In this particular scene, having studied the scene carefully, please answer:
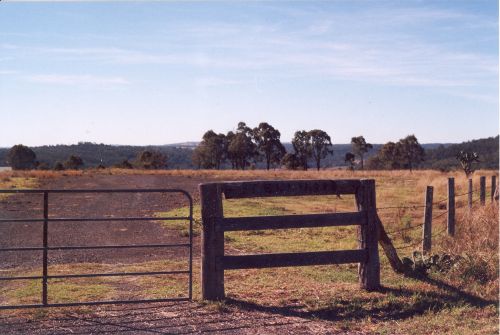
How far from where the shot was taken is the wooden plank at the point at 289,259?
7098 mm

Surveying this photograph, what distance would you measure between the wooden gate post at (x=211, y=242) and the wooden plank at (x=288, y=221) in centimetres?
12

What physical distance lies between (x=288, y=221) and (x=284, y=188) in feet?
1.45

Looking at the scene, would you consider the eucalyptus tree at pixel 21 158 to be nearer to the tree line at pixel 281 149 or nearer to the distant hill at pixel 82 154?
the distant hill at pixel 82 154

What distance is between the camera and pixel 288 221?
287 inches

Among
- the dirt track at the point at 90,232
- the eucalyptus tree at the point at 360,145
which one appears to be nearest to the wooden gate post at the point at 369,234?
the dirt track at the point at 90,232

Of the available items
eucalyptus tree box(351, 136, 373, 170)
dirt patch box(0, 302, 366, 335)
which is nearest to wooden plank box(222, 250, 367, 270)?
dirt patch box(0, 302, 366, 335)

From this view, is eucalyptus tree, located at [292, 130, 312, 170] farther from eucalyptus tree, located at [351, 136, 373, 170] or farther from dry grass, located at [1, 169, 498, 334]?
dry grass, located at [1, 169, 498, 334]

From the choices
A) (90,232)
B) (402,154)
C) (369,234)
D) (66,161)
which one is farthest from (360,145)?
(369,234)

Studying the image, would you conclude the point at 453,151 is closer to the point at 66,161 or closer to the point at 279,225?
the point at 66,161

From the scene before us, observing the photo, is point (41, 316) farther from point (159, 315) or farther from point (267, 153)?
point (267, 153)

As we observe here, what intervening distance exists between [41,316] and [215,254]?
7.11ft

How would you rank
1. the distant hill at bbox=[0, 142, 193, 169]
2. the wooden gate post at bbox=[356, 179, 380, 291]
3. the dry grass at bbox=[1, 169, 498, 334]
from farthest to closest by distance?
1. the distant hill at bbox=[0, 142, 193, 169]
2. the wooden gate post at bbox=[356, 179, 380, 291]
3. the dry grass at bbox=[1, 169, 498, 334]

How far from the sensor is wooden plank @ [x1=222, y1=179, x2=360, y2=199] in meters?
7.17

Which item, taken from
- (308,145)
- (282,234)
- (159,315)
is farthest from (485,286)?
(308,145)
